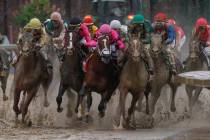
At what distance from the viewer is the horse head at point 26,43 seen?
16.1 metres

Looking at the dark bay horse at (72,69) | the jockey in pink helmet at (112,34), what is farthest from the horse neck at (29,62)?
the jockey in pink helmet at (112,34)

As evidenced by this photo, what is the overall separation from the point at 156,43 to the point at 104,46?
1.73 metres

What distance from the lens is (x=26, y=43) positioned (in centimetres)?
1611

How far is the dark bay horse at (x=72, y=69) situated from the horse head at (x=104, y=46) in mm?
592

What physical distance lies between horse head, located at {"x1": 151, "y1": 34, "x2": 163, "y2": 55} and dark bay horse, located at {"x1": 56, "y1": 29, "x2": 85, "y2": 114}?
5.20 feet

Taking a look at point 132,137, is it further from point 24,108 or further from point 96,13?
point 96,13

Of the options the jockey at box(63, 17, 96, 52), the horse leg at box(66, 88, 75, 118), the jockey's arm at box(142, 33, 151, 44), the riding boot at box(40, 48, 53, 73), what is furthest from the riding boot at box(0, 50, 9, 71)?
the jockey's arm at box(142, 33, 151, 44)

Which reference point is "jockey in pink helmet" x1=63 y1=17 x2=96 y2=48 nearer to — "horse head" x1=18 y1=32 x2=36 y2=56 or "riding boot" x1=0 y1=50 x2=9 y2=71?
"horse head" x1=18 y1=32 x2=36 y2=56

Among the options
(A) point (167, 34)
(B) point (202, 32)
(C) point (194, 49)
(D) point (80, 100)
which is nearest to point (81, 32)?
(D) point (80, 100)

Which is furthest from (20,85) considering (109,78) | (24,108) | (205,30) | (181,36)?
(181,36)

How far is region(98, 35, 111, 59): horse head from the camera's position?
16453mm

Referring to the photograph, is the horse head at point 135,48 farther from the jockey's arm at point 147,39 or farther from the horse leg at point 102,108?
the horse leg at point 102,108

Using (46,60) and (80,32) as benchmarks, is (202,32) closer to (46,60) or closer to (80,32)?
(80,32)

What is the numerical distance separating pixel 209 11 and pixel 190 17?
1.04 meters
